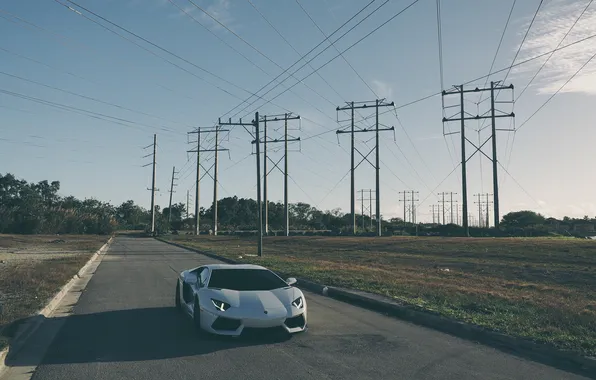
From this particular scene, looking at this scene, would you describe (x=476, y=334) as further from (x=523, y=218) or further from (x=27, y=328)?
(x=523, y=218)

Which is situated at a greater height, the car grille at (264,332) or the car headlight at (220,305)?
the car headlight at (220,305)

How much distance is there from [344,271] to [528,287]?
6926 mm

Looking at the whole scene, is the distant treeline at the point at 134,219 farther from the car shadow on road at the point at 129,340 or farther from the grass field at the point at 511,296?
the car shadow on road at the point at 129,340

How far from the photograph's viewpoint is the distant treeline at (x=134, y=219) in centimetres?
8602

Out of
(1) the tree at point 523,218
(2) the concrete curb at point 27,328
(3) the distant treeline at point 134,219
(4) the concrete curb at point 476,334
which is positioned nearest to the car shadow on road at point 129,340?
(2) the concrete curb at point 27,328

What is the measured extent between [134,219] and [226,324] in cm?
15325

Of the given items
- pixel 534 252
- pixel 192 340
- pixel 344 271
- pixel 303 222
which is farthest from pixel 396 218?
Result: pixel 192 340

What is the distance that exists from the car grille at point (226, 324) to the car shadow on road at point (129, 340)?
244mm

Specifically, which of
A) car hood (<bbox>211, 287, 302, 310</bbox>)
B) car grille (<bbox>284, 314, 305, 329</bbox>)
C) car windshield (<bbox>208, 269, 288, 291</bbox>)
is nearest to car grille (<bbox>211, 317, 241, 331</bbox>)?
car hood (<bbox>211, 287, 302, 310</bbox>)

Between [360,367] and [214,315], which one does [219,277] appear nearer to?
[214,315]

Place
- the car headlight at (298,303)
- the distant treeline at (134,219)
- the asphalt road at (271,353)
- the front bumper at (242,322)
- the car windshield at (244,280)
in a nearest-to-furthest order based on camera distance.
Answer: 1. the asphalt road at (271,353)
2. the front bumper at (242,322)
3. the car headlight at (298,303)
4. the car windshield at (244,280)
5. the distant treeline at (134,219)

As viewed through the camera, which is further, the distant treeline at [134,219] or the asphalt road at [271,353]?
the distant treeline at [134,219]

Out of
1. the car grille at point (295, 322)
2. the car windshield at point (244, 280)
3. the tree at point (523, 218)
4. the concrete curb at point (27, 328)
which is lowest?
the concrete curb at point (27, 328)

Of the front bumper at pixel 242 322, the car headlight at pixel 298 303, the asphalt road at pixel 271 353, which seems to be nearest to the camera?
the asphalt road at pixel 271 353
